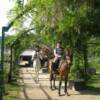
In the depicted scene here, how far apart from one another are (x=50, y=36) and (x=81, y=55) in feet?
5.57

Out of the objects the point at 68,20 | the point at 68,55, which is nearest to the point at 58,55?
the point at 68,55

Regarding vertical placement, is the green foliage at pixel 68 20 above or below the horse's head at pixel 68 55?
above

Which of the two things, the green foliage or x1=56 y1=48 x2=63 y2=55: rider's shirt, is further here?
x1=56 y1=48 x2=63 y2=55: rider's shirt

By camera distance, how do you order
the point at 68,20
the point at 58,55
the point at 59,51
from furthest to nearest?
the point at 58,55 < the point at 59,51 < the point at 68,20

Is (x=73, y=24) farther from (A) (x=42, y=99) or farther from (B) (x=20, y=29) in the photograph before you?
(B) (x=20, y=29)

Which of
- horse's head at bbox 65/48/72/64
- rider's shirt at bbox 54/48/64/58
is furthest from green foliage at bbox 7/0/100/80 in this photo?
horse's head at bbox 65/48/72/64

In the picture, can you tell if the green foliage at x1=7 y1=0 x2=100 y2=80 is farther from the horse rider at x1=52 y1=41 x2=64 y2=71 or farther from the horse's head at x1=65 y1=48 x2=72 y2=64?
the horse's head at x1=65 y1=48 x2=72 y2=64

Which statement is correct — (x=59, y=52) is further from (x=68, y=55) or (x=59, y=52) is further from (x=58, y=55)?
(x=68, y=55)

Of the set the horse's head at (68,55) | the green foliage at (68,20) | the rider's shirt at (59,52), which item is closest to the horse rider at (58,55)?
the rider's shirt at (59,52)

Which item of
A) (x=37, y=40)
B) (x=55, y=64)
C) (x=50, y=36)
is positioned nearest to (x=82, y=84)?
(x=55, y=64)

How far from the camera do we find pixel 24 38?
25.8 metres

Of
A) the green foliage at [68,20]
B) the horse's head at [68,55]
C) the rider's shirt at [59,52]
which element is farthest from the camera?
the rider's shirt at [59,52]

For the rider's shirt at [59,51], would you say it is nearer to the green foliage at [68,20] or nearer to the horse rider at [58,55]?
the horse rider at [58,55]

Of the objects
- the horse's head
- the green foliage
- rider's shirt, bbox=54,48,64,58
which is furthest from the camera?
rider's shirt, bbox=54,48,64,58
